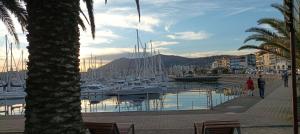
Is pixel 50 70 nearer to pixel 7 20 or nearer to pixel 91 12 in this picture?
pixel 91 12

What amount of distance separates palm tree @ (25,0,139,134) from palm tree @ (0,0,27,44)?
5.78 metres

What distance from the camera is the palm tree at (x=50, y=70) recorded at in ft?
23.9

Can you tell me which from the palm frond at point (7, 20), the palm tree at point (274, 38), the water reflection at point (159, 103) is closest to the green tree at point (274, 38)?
the palm tree at point (274, 38)

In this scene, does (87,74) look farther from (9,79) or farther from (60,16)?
(60,16)

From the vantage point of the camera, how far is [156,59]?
3157 inches

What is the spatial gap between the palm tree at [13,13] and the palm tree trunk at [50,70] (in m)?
5.79

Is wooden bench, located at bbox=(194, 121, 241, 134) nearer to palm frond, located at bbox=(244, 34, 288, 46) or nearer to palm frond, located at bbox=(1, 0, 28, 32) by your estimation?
palm frond, located at bbox=(1, 0, 28, 32)

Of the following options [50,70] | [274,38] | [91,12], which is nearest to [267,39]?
[274,38]

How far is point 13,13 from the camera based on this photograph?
14.2 metres

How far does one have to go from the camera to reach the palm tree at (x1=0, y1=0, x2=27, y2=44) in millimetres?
13296

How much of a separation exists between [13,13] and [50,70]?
7513 mm

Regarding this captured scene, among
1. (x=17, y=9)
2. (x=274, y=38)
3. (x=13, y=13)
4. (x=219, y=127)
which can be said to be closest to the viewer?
(x=219, y=127)

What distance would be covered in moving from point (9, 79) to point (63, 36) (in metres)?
64.5

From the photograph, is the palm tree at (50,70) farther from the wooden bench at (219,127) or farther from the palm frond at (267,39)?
the palm frond at (267,39)
